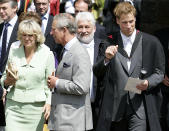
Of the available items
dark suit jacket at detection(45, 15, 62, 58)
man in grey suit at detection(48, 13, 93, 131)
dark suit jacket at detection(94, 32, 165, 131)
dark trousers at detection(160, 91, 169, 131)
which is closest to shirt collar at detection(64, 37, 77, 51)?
man in grey suit at detection(48, 13, 93, 131)

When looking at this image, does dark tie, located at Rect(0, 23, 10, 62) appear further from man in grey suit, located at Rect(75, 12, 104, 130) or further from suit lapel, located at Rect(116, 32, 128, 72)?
suit lapel, located at Rect(116, 32, 128, 72)

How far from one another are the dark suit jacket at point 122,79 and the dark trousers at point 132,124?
0.10 m

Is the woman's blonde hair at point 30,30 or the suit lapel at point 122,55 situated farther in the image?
the suit lapel at point 122,55

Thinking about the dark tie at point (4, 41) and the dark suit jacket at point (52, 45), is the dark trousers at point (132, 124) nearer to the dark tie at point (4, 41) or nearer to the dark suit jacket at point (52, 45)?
the dark suit jacket at point (52, 45)

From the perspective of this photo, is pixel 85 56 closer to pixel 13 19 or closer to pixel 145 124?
pixel 145 124

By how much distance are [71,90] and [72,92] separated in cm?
3

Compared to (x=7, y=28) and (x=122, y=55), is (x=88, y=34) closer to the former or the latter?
(x=122, y=55)

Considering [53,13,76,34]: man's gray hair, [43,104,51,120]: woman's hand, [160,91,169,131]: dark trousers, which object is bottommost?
[160,91,169,131]: dark trousers

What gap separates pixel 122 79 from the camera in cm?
659

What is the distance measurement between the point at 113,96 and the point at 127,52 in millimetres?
625

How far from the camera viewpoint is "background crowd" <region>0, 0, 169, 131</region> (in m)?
6.16

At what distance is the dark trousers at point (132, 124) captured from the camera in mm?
6477

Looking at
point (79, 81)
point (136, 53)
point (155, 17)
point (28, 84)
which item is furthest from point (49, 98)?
point (155, 17)

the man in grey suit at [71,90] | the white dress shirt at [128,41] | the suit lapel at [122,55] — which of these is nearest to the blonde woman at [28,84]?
the man in grey suit at [71,90]
